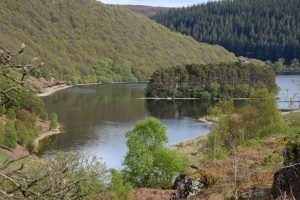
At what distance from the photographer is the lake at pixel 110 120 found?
6188 centimetres

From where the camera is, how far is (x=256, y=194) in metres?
15.6

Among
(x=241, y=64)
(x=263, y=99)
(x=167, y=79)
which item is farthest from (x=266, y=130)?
(x=241, y=64)


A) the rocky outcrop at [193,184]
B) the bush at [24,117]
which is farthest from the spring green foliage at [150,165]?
the bush at [24,117]

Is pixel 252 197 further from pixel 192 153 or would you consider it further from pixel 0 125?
pixel 0 125

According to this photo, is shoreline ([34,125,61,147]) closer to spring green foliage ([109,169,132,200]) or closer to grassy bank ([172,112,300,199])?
spring green foliage ([109,169,132,200])

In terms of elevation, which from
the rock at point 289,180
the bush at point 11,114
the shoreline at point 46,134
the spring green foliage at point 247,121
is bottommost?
the shoreline at point 46,134

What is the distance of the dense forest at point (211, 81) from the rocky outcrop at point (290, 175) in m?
115

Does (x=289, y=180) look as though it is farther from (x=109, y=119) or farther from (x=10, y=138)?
(x=109, y=119)

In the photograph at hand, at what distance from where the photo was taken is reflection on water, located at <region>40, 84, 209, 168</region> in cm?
6216

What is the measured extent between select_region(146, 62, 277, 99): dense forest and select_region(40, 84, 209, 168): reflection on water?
26.0 ft

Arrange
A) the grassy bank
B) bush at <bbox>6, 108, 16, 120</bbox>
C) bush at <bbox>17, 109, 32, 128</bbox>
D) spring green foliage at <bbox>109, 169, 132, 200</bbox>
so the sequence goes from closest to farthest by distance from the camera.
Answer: the grassy bank
spring green foliage at <bbox>109, 169, 132, 200</bbox>
bush at <bbox>17, 109, 32, 128</bbox>
bush at <bbox>6, 108, 16, 120</bbox>

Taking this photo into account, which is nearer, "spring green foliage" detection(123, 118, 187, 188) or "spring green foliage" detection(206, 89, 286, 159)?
"spring green foliage" detection(123, 118, 187, 188)

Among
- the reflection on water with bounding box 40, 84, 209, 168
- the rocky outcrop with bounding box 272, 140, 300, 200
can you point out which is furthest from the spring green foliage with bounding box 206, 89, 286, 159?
the rocky outcrop with bounding box 272, 140, 300, 200

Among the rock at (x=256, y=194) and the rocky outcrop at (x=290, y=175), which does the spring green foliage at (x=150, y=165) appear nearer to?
the rock at (x=256, y=194)
